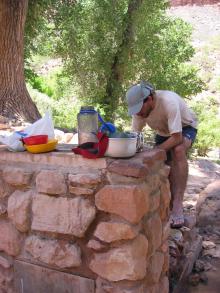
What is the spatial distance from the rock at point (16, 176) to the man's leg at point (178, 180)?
1287 millimetres

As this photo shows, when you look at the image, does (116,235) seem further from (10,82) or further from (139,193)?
(10,82)

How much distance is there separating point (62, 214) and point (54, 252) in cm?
21

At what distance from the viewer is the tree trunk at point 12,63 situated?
17.8 feet

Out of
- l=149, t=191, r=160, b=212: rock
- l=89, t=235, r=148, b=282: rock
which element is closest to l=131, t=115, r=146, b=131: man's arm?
l=149, t=191, r=160, b=212: rock

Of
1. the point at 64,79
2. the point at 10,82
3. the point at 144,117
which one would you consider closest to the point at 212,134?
the point at 64,79

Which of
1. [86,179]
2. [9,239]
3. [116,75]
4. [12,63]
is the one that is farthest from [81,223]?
[116,75]

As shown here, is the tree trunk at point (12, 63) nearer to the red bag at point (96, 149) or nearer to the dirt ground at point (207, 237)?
the dirt ground at point (207, 237)

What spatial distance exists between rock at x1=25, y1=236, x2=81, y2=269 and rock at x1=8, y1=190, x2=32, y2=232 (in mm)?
82

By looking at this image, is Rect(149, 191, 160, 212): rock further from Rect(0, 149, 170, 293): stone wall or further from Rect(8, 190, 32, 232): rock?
Rect(8, 190, 32, 232): rock

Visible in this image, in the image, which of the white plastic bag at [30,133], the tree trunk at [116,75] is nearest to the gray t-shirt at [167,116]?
the white plastic bag at [30,133]

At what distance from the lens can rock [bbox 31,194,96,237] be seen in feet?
6.43

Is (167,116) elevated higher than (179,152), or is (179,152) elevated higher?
(167,116)

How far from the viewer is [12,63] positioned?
561cm

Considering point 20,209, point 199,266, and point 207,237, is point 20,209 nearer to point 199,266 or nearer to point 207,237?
point 199,266
